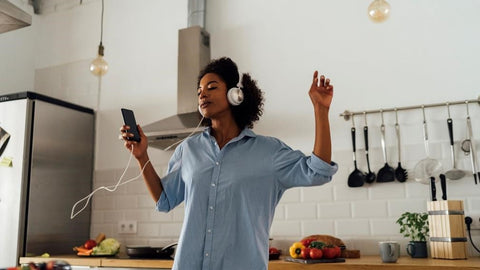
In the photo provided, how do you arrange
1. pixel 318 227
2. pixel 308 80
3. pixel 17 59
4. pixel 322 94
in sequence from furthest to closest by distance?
1. pixel 17 59
2. pixel 308 80
3. pixel 318 227
4. pixel 322 94

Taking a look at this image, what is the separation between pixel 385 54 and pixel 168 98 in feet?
5.20

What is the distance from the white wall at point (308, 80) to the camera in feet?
9.11

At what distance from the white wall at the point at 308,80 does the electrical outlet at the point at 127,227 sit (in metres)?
0.04

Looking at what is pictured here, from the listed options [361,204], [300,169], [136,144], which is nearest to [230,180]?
[300,169]

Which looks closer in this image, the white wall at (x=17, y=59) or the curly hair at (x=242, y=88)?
the curly hair at (x=242, y=88)

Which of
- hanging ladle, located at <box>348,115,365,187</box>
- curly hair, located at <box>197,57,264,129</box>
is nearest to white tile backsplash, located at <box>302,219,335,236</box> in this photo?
hanging ladle, located at <box>348,115,365,187</box>

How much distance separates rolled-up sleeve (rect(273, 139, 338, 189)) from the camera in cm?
153

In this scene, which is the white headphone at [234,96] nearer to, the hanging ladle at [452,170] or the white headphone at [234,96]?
the white headphone at [234,96]

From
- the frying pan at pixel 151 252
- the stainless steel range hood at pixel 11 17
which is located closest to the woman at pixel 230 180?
→ the stainless steel range hood at pixel 11 17

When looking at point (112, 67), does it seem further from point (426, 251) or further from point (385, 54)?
point (426, 251)

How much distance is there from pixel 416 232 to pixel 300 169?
4.56ft

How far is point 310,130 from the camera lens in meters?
3.05

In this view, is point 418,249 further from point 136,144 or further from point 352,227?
point 136,144

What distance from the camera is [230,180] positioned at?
1.64m
